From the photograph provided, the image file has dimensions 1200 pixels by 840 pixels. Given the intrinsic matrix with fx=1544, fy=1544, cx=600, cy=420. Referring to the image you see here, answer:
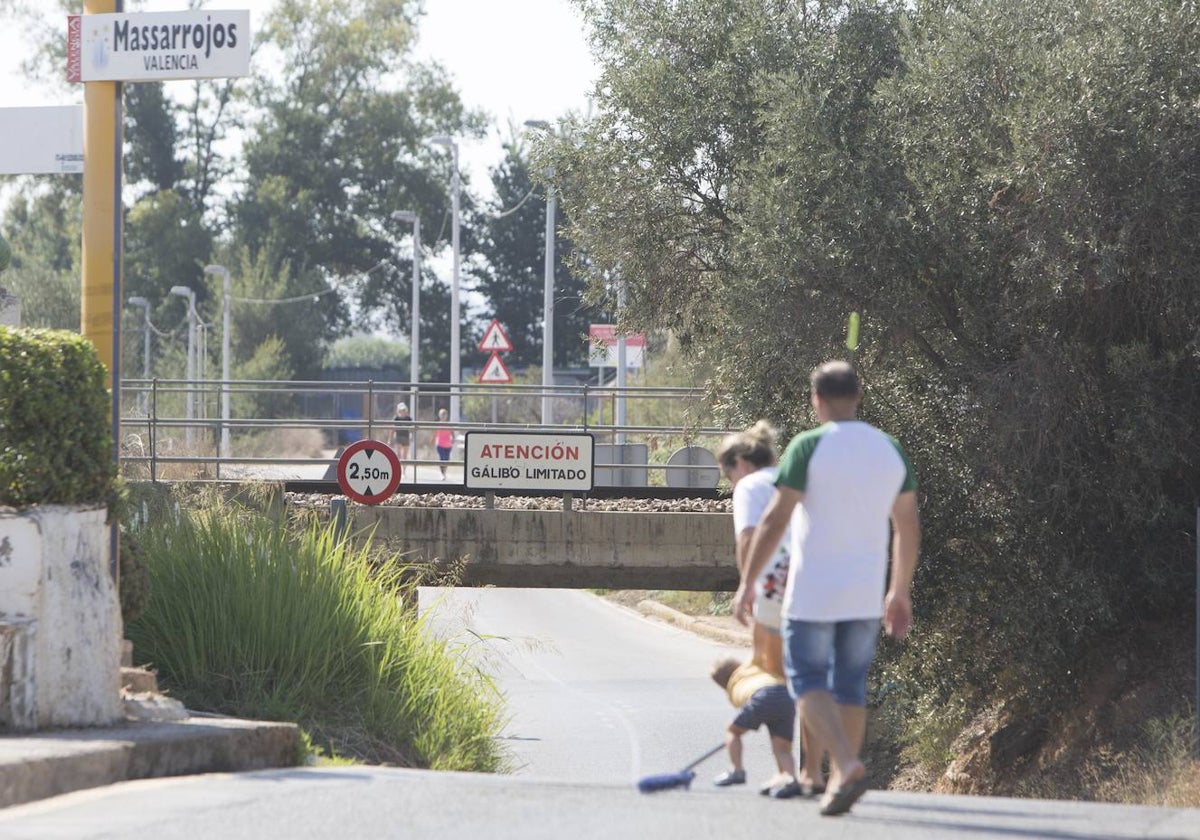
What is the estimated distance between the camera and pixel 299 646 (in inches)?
376

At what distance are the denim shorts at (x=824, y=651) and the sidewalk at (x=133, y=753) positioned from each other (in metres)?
2.93

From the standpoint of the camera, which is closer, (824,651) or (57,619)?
(824,651)

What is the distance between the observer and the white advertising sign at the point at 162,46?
8102 mm

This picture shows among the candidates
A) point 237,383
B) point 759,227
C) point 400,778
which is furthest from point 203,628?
point 237,383

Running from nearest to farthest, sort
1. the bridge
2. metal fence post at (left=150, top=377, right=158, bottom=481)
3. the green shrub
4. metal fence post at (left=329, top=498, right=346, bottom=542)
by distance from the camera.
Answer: the green shrub, metal fence post at (left=329, top=498, right=346, bottom=542), the bridge, metal fence post at (left=150, top=377, right=158, bottom=481)

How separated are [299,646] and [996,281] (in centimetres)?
606

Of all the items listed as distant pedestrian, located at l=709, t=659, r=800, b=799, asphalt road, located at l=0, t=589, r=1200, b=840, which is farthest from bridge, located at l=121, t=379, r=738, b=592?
asphalt road, located at l=0, t=589, r=1200, b=840

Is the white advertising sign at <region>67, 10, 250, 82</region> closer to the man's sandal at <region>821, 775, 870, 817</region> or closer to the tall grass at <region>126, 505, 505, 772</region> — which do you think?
the tall grass at <region>126, 505, 505, 772</region>

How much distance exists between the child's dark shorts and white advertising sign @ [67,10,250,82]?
419 centimetres

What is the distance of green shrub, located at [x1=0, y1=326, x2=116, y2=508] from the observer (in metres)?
7.06

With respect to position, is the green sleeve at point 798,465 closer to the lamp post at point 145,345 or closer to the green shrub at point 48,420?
the green shrub at point 48,420

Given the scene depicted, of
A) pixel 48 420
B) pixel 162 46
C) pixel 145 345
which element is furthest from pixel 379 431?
pixel 145 345

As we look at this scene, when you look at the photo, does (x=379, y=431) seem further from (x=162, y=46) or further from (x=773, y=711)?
(x=773, y=711)

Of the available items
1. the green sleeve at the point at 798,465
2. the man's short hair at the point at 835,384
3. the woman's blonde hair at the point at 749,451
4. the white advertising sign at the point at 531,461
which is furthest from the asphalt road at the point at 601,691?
the man's short hair at the point at 835,384
